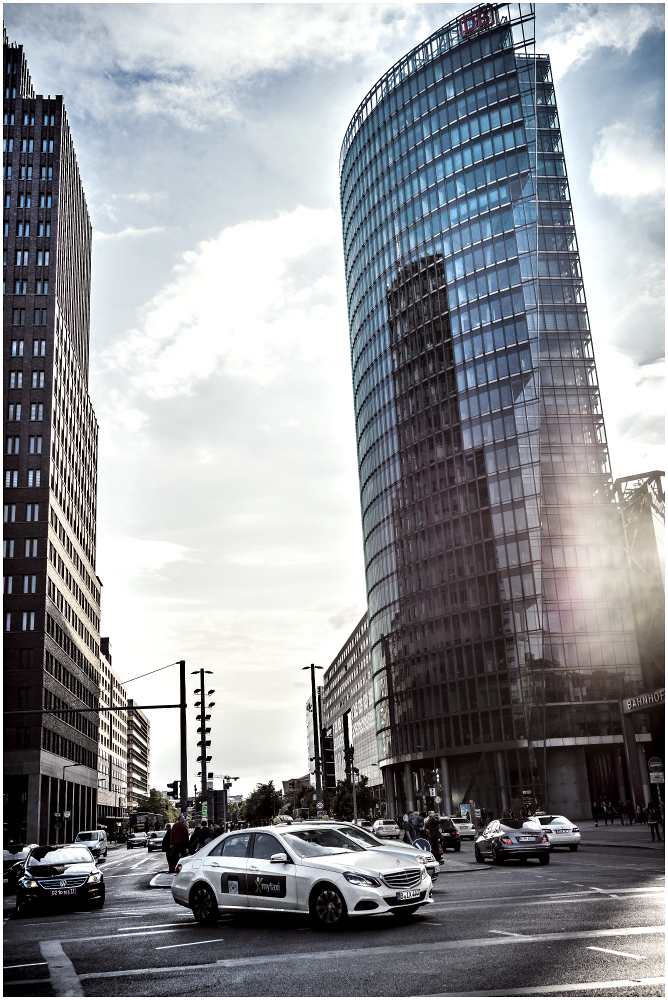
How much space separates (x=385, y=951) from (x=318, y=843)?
3817 mm

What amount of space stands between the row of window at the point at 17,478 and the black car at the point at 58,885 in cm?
6059

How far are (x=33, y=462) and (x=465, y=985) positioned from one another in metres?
76.0

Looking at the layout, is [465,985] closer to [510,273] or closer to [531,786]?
[531,786]

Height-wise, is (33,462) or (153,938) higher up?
(33,462)

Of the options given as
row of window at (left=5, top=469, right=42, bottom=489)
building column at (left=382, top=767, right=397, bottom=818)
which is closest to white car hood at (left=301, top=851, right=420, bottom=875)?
row of window at (left=5, top=469, right=42, bottom=489)

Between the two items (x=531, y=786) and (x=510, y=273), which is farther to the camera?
(x=510, y=273)

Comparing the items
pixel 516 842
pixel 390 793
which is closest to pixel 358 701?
pixel 390 793

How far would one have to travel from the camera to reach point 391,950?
34.8 ft

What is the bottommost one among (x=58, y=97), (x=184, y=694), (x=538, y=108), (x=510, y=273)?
(x=184, y=694)

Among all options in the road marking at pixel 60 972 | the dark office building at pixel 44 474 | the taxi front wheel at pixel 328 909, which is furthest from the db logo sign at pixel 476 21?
the road marking at pixel 60 972

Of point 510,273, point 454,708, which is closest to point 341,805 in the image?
point 454,708

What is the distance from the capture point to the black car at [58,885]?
20078 mm

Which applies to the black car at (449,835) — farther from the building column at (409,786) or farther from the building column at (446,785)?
the building column at (409,786)

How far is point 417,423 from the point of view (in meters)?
87.8
